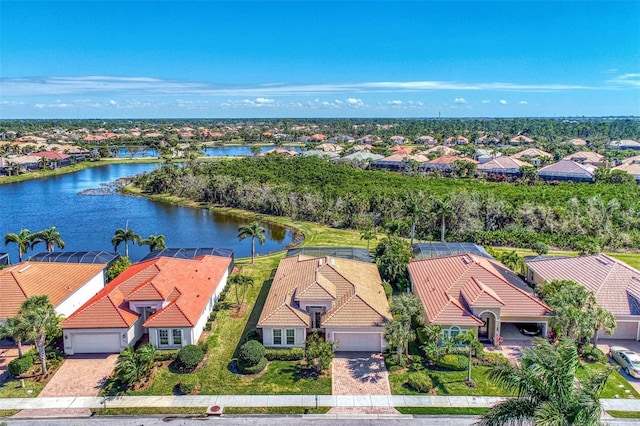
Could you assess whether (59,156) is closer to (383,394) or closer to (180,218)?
(180,218)

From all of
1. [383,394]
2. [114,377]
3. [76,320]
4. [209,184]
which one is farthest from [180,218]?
[383,394]

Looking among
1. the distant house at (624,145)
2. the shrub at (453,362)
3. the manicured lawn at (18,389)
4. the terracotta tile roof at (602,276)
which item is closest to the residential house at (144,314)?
the manicured lawn at (18,389)

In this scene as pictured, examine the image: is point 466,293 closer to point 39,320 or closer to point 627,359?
point 627,359

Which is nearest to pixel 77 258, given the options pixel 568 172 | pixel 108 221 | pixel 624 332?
pixel 108 221

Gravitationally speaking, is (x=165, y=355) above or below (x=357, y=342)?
below

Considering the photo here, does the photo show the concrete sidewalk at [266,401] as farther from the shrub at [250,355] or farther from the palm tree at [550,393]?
the palm tree at [550,393]

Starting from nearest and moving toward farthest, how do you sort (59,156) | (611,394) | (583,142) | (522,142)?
(611,394), (59,156), (583,142), (522,142)
